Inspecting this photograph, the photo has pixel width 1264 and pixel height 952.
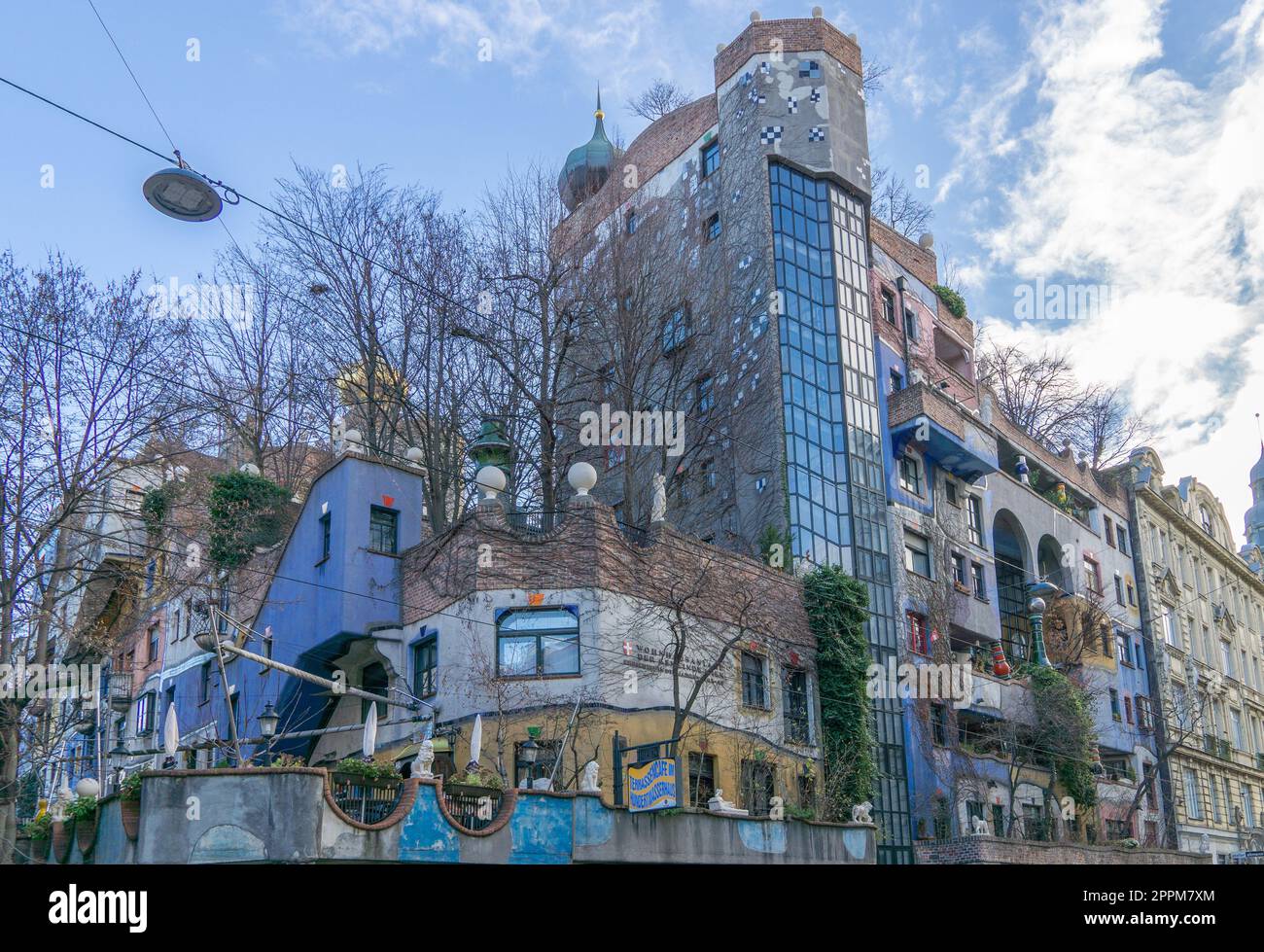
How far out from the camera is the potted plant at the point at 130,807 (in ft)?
56.6

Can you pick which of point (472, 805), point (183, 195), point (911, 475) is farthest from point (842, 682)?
point (183, 195)

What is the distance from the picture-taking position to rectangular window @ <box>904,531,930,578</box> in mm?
32344

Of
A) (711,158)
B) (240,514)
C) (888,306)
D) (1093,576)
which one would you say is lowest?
(240,514)

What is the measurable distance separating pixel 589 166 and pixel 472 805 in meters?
28.8

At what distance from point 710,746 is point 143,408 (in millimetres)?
12038

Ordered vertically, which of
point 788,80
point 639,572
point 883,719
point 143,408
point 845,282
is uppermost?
point 788,80

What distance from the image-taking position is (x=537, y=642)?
22.9 metres

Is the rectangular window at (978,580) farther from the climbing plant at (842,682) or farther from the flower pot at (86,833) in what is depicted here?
the flower pot at (86,833)

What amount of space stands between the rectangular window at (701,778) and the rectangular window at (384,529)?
737 centimetres

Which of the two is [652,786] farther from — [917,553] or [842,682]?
[917,553]

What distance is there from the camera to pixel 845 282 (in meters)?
33.4

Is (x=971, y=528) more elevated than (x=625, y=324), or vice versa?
(x=625, y=324)

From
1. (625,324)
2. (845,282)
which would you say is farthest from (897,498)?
(625,324)
